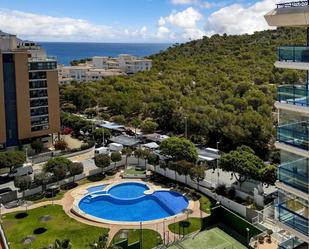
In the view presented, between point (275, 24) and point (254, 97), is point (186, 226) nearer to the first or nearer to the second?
point (275, 24)

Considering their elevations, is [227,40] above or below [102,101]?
above

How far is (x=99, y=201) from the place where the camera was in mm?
35156

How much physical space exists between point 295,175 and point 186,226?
18.2 m

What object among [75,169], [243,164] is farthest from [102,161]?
[243,164]

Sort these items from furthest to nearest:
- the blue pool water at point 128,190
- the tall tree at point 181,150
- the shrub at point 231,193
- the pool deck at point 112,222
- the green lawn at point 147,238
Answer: the tall tree at point 181,150 → the blue pool water at point 128,190 → the shrub at point 231,193 → the pool deck at point 112,222 → the green lawn at point 147,238

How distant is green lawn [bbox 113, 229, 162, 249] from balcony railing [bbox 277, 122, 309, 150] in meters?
16.5

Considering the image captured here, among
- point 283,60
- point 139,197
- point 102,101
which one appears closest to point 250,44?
point 102,101

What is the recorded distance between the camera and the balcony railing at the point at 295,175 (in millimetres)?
11852

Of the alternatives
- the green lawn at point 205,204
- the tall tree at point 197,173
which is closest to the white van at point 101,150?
the tall tree at point 197,173

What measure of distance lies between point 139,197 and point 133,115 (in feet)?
103

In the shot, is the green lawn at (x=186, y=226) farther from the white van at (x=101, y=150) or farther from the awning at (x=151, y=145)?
the white van at (x=101, y=150)

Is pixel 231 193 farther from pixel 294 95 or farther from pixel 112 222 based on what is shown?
pixel 294 95

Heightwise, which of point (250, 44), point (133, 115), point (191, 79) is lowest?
point (133, 115)

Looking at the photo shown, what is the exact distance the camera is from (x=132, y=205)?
3425 cm
